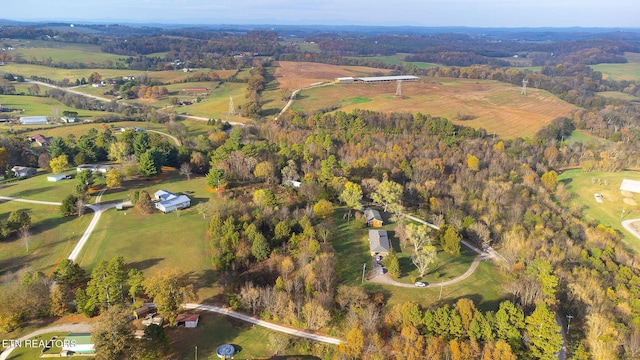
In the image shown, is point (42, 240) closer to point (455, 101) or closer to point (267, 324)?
point (267, 324)

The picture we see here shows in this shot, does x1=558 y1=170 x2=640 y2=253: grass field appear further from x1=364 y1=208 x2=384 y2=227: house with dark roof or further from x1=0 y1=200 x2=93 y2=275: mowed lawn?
x1=0 y1=200 x2=93 y2=275: mowed lawn

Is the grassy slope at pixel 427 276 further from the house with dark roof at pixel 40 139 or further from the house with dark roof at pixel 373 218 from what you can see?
the house with dark roof at pixel 40 139

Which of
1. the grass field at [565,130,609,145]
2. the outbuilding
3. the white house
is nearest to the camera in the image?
the outbuilding

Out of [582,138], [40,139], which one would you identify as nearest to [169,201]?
[40,139]

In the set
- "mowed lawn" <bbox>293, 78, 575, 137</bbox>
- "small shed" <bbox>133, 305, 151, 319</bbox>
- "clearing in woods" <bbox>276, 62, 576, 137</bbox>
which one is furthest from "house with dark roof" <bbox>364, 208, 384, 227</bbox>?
"clearing in woods" <bbox>276, 62, 576, 137</bbox>

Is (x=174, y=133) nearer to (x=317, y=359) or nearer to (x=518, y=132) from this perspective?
(x=317, y=359)

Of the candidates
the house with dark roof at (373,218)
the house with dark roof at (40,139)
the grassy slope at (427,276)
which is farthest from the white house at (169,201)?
the house with dark roof at (40,139)
